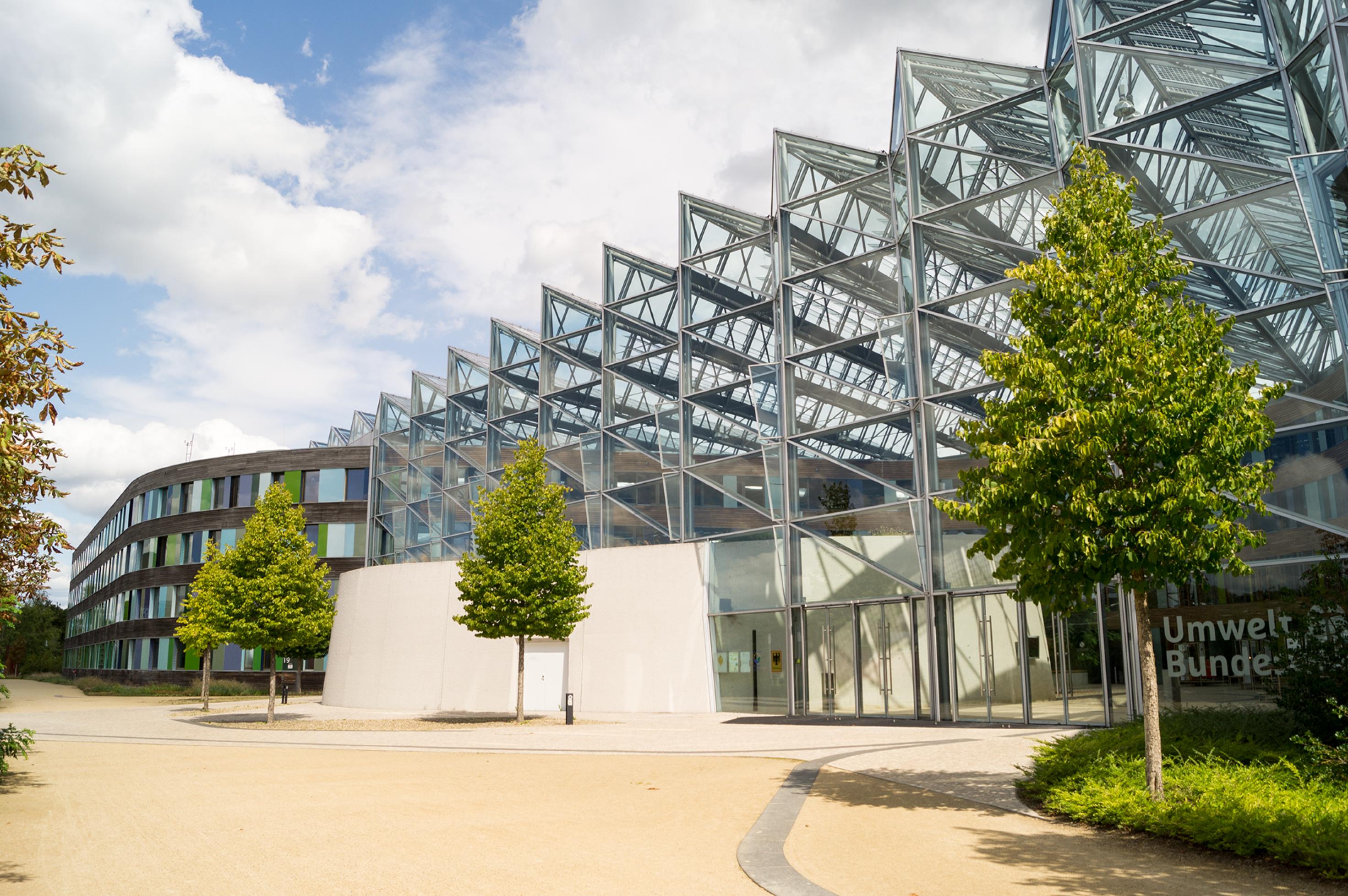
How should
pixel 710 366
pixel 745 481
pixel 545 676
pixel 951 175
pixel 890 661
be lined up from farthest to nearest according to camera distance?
pixel 545 676, pixel 710 366, pixel 745 481, pixel 951 175, pixel 890 661

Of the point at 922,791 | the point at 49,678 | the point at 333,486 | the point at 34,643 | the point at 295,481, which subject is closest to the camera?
the point at 922,791

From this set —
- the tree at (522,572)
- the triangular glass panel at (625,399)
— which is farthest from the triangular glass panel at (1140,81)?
the tree at (522,572)

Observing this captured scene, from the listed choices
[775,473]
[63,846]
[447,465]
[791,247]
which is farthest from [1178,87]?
[447,465]

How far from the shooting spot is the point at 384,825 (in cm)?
1113

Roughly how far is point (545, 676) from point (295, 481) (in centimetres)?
3171

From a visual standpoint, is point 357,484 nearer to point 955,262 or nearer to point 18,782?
point 955,262

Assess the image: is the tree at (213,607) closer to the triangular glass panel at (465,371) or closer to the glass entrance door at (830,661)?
the triangular glass panel at (465,371)

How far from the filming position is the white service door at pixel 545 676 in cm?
3347

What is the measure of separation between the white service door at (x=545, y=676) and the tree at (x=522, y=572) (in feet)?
16.1

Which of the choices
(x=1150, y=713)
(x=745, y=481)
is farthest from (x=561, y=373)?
(x=1150, y=713)

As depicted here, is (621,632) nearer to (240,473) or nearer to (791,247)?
(791,247)

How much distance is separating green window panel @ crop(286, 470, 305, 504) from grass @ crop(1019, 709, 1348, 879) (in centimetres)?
5280

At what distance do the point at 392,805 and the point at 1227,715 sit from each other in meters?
11.5

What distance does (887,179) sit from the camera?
28.8m
